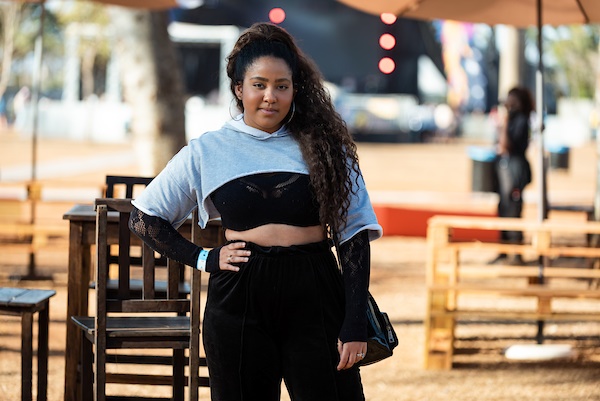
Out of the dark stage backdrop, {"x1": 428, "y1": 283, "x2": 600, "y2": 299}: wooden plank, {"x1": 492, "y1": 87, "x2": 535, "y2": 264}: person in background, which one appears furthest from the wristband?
the dark stage backdrop

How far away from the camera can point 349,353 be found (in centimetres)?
334

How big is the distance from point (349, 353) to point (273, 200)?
520mm

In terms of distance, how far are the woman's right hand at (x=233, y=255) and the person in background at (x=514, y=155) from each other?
8.52 m

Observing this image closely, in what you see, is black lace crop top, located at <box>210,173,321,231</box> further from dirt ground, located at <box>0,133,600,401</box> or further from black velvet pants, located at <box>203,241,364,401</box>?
dirt ground, located at <box>0,133,600,401</box>

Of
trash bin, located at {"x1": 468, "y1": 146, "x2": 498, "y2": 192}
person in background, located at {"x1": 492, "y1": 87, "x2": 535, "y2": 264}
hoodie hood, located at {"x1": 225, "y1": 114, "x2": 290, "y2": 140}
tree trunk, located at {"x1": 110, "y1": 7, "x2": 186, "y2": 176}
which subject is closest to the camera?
hoodie hood, located at {"x1": 225, "y1": 114, "x2": 290, "y2": 140}

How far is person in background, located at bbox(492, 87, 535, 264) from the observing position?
1155 cm

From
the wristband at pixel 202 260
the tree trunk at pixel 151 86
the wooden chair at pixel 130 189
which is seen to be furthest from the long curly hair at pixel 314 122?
the tree trunk at pixel 151 86

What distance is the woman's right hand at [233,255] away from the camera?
338 centimetres

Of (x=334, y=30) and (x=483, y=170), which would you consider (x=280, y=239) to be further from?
(x=334, y=30)

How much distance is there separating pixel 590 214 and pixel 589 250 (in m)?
3.00

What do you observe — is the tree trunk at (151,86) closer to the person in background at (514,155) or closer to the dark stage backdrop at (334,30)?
the person in background at (514,155)

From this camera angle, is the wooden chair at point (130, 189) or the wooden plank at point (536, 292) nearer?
the wooden chair at point (130, 189)

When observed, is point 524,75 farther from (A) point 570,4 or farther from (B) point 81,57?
(B) point 81,57

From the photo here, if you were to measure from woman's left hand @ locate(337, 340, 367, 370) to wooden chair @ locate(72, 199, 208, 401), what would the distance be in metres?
0.92
